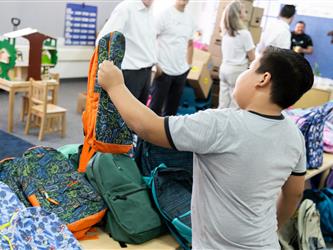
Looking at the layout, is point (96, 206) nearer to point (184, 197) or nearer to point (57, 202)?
point (57, 202)

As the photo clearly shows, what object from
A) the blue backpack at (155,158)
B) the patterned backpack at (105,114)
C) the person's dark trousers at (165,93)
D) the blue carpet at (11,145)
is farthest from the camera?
the person's dark trousers at (165,93)

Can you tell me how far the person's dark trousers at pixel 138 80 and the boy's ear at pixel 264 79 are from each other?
2169 millimetres

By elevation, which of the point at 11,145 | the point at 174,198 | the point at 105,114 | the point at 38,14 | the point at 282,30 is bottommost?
the point at 11,145

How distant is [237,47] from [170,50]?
26.5 inches

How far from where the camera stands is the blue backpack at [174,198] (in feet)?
5.51

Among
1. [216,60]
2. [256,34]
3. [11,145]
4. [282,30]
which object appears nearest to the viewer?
[11,145]

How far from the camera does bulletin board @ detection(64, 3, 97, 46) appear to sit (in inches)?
245

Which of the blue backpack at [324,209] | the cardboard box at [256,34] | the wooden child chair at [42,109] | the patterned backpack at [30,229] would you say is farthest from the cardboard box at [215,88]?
the patterned backpack at [30,229]

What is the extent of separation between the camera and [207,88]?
5.12 metres

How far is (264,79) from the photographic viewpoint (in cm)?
105

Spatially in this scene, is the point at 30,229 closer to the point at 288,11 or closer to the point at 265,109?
the point at 265,109

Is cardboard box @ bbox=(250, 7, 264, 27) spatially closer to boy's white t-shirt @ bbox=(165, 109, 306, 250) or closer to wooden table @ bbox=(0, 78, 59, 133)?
wooden table @ bbox=(0, 78, 59, 133)

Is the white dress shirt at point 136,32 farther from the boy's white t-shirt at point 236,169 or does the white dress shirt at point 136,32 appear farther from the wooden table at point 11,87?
the boy's white t-shirt at point 236,169

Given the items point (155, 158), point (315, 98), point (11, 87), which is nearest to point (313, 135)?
point (155, 158)
